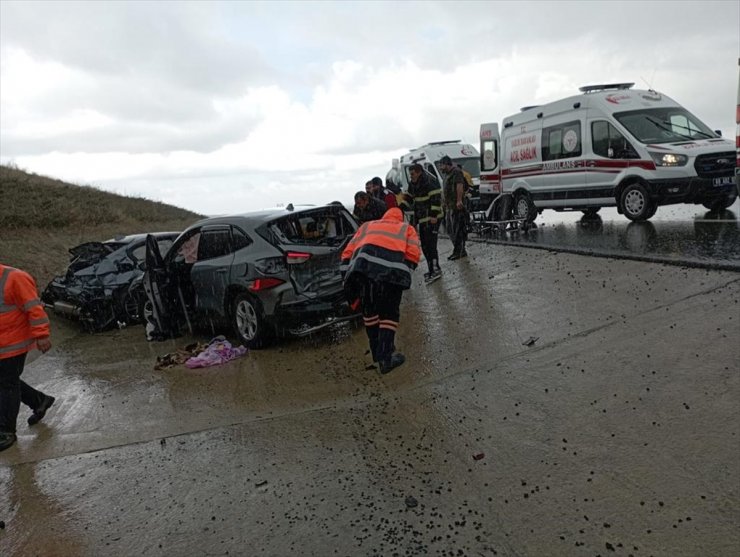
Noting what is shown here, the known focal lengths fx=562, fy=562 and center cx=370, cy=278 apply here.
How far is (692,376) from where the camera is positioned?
408 cm

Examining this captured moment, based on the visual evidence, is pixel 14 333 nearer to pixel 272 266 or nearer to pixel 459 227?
pixel 272 266

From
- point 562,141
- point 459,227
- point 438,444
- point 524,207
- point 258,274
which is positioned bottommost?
point 438,444

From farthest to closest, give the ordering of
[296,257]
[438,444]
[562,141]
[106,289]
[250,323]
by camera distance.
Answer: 1. [562,141]
2. [106,289]
3. [250,323]
4. [296,257]
5. [438,444]

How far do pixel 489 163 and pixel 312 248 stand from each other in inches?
376

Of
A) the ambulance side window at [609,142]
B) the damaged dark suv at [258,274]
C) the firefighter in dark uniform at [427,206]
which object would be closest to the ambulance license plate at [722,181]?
the ambulance side window at [609,142]

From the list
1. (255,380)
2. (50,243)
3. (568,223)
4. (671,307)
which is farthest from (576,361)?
(50,243)

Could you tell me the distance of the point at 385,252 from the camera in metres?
5.06

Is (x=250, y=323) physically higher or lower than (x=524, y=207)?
lower

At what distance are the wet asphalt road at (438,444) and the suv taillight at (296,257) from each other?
3.47ft

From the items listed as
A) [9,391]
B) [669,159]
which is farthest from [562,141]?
[9,391]

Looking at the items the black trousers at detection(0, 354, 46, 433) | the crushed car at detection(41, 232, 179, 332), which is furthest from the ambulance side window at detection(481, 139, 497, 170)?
the black trousers at detection(0, 354, 46, 433)

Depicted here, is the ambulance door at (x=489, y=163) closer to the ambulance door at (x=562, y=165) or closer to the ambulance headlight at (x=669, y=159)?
the ambulance door at (x=562, y=165)

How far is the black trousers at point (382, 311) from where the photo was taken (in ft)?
16.8

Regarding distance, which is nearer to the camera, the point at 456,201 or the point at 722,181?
the point at 456,201
